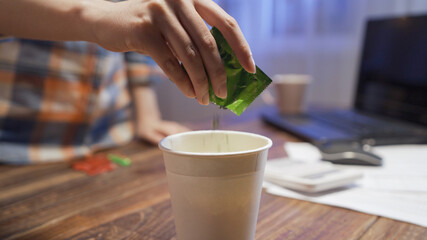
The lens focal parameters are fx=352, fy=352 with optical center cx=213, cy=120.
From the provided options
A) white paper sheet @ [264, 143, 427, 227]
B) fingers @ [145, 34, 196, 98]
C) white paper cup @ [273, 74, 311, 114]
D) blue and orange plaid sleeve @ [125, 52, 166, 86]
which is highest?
fingers @ [145, 34, 196, 98]

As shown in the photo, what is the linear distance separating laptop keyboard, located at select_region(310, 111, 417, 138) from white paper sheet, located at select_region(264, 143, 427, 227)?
0.13m

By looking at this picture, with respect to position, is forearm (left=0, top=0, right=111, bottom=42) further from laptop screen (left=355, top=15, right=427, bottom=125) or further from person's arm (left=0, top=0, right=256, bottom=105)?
laptop screen (left=355, top=15, right=427, bottom=125)

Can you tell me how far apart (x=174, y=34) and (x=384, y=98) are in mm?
995

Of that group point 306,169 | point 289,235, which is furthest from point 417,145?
point 289,235

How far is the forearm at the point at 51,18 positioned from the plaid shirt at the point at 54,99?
0.36 metres

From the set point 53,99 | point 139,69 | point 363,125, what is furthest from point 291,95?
point 53,99

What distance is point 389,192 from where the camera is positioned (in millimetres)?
603

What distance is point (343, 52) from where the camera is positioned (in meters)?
1.75

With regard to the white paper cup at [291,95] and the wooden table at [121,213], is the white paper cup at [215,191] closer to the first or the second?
the wooden table at [121,213]

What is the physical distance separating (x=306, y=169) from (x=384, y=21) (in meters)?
0.82

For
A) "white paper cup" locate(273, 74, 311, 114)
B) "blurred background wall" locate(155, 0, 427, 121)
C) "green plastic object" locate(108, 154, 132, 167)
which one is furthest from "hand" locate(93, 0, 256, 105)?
"blurred background wall" locate(155, 0, 427, 121)

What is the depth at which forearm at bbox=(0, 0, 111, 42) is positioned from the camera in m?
0.51

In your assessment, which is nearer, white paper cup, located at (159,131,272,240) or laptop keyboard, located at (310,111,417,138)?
white paper cup, located at (159,131,272,240)

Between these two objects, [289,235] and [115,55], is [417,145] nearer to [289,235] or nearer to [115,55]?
[289,235]
